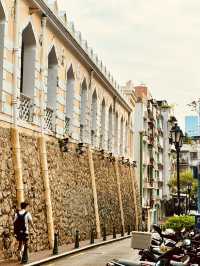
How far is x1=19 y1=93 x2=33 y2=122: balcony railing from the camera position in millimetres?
19531

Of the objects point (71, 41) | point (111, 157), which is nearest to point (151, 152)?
point (111, 157)

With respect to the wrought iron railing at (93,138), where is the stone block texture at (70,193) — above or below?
below

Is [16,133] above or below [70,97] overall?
below

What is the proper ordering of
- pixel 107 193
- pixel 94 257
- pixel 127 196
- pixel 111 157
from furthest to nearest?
pixel 127 196, pixel 111 157, pixel 107 193, pixel 94 257

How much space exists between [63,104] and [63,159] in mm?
2495

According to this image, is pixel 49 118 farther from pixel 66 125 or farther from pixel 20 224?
pixel 20 224

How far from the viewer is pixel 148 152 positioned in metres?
67.4

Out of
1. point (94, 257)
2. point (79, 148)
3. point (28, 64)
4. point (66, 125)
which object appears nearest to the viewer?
point (94, 257)

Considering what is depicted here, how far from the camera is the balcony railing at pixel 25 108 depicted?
1953cm

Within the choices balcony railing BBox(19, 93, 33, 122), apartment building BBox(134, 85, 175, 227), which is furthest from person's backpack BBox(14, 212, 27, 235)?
apartment building BBox(134, 85, 175, 227)

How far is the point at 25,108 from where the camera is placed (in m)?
20.0

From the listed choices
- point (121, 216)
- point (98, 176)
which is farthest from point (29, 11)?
point (121, 216)

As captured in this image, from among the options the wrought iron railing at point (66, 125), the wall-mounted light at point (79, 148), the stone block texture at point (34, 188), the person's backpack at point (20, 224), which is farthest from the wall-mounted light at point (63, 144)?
the person's backpack at point (20, 224)

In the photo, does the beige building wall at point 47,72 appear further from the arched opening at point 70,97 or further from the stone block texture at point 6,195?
the stone block texture at point 6,195
